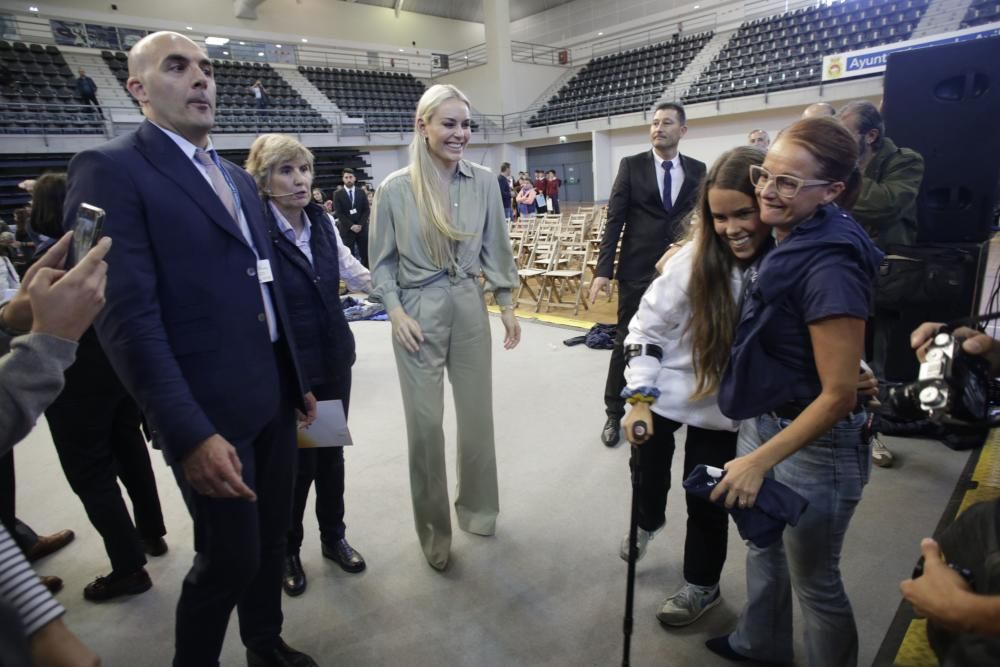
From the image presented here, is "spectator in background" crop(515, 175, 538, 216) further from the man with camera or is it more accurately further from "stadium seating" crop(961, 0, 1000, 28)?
the man with camera

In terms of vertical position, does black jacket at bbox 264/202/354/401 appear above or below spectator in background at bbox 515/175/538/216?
below

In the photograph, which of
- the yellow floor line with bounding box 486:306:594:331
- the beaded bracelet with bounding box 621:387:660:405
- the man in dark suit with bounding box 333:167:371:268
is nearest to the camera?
the beaded bracelet with bounding box 621:387:660:405

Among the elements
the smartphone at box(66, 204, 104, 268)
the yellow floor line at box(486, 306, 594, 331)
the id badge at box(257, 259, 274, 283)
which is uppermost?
A: the smartphone at box(66, 204, 104, 268)

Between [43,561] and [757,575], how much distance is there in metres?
2.89

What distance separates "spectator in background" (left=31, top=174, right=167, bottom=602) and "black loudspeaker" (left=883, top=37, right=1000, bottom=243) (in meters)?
4.29

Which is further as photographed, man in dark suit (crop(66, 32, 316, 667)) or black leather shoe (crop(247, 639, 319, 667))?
black leather shoe (crop(247, 639, 319, 667))

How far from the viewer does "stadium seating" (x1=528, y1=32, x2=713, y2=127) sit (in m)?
18.3

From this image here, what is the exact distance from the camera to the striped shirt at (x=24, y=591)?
0.78m

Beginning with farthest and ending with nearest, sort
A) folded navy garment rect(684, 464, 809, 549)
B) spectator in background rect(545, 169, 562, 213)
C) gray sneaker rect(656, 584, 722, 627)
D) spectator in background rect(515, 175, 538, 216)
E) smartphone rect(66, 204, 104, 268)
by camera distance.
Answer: spectator in background rect(545, 169, 562, 213) < spectator in background rect(515, 175, 538, 216) < gray sneaker rect(656, 584, 722, 627) < folded navy garment rect(684, 464, 809, 549) < smartphone rect(66, 204, 104, 268)

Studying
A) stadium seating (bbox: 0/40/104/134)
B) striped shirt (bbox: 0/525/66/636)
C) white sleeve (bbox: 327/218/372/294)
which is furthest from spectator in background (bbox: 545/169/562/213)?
striped shirt (bbox: 0/525/66/636)

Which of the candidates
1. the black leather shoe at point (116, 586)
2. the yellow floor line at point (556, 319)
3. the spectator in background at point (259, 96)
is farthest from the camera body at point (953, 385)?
the spectator in background at point (259, 96)

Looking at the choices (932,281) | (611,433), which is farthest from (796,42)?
(611,433)

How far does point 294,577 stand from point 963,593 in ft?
6.88

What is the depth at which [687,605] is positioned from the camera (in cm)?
194
